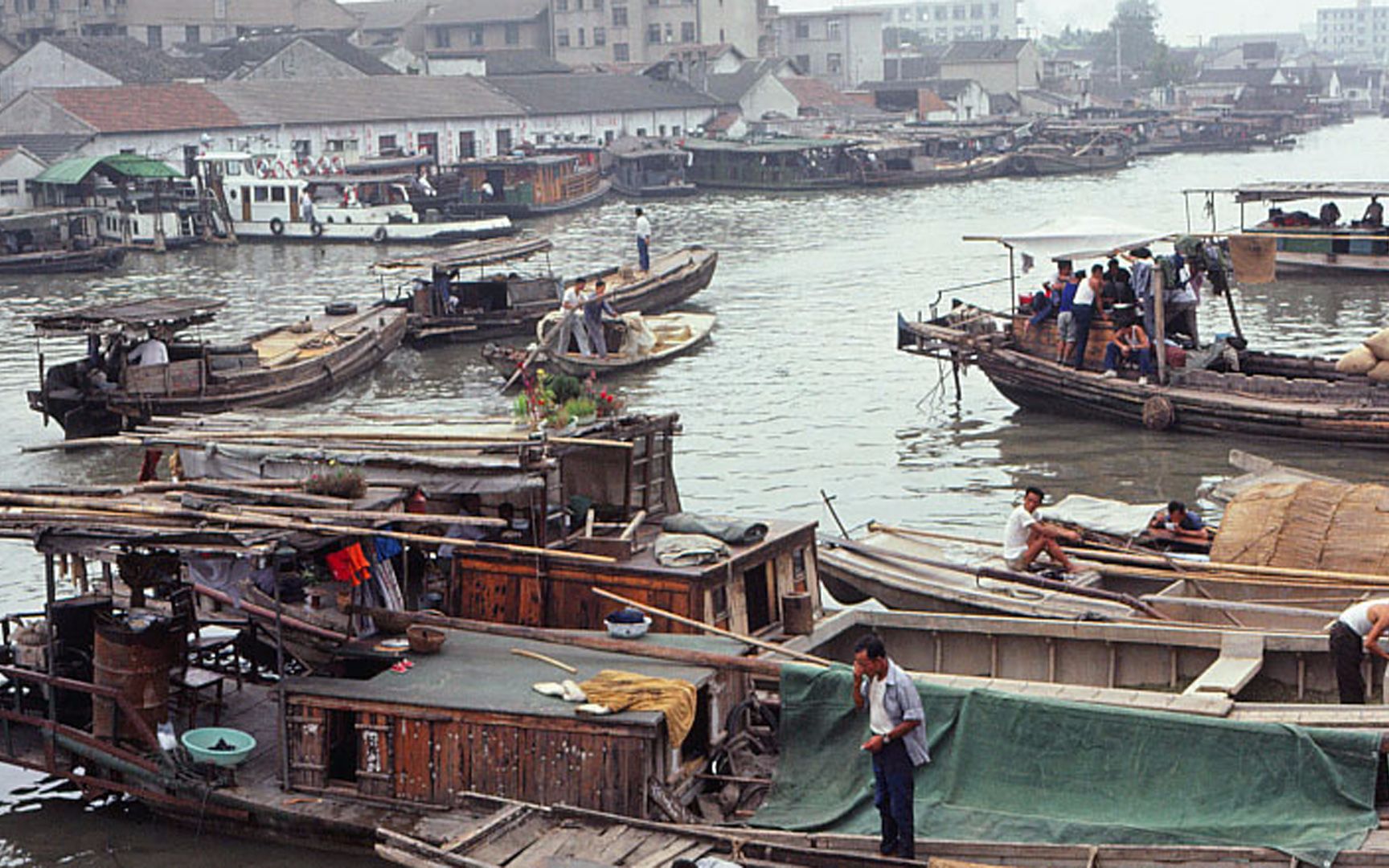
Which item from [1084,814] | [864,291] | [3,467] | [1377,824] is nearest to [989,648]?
[1084,814]

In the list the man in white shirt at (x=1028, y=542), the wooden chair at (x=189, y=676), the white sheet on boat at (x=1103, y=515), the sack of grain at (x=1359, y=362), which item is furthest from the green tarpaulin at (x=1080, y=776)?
the sack of grain at (x=1359, y=362)

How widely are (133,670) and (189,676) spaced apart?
2.69 feet

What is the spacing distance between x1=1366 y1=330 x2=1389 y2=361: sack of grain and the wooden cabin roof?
12.9 meters

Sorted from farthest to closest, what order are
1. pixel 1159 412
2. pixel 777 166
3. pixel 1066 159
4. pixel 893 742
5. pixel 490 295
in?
1. pixel 1066 159
2. pixel 777 166
3. pixel 490 295
4. pixel 1159 412
5. pixel 893 742

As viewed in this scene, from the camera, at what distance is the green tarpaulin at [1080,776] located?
9344 millimetres

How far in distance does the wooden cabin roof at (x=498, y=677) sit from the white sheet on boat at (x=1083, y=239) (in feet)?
40.5

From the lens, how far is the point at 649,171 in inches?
2606

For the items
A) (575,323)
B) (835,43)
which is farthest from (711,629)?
(835,43)

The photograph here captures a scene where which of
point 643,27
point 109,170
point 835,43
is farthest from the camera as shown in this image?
point 835,43

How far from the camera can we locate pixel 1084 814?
9.73m

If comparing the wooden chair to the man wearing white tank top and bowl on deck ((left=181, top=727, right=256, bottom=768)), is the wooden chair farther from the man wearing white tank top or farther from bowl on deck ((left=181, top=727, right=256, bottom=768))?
the man wearing white tank top

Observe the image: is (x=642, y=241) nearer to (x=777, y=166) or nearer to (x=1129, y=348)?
(x=1129, y=348)

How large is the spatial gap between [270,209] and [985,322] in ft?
97.2

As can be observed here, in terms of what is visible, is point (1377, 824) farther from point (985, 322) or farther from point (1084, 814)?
point (985, 322)
